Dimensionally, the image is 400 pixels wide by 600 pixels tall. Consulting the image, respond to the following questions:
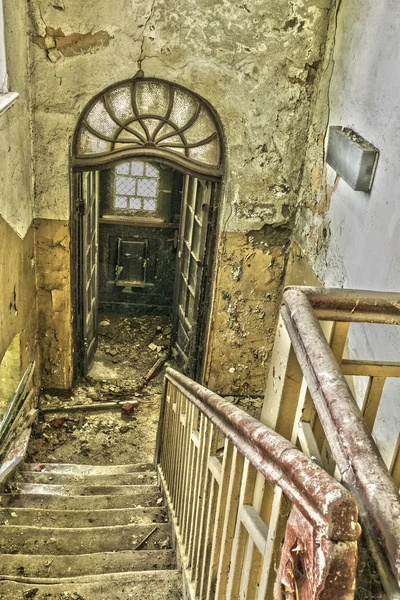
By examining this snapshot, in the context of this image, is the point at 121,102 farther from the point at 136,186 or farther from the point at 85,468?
the point at 85,468

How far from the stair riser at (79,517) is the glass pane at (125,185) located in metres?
4.54

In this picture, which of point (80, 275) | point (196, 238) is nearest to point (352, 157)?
point (196, 238)

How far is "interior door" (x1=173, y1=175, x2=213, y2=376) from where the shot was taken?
564cm

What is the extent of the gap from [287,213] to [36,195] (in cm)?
224

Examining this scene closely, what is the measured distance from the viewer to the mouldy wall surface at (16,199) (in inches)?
161

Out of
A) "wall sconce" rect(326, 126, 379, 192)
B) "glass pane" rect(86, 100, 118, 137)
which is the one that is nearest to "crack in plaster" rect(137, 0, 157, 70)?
"glass pane" rect(86, 100, 118, 137)

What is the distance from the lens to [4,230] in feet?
13.5

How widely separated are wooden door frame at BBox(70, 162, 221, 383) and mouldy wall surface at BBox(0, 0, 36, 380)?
42 centimetres

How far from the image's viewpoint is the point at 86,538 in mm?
3459

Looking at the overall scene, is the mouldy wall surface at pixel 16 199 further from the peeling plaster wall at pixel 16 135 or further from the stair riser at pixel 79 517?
the stair riser at pixel 79 517

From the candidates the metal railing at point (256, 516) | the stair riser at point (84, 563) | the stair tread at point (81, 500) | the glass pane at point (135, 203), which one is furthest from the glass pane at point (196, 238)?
the stair riser at point (84, 563)

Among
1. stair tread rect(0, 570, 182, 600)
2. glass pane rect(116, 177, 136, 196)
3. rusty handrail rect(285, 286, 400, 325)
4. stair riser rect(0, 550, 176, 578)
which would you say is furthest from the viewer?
glass pane rect(116, 177, 136, 196)

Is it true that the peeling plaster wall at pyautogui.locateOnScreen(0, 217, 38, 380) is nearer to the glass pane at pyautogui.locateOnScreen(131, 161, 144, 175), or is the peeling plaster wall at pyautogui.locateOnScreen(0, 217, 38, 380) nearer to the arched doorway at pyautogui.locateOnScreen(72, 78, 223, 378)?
the arched doorway at pyautogui.locateOnScreen(72, 78, 223, 378)

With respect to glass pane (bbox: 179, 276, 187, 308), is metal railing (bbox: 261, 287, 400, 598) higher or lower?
higher
